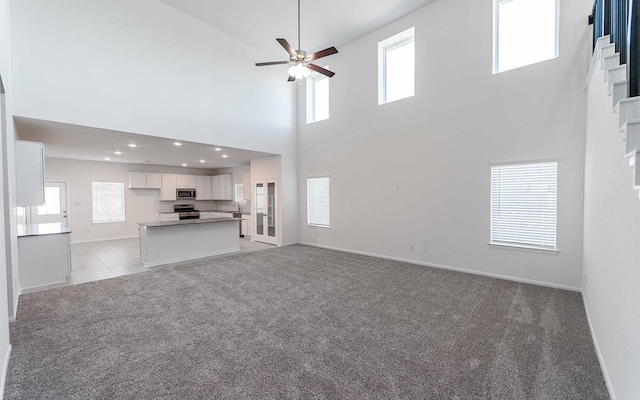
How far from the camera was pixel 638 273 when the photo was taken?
1479mm

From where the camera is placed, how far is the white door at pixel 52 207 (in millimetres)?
7527

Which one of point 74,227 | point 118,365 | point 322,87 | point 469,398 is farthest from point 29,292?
point 322,87

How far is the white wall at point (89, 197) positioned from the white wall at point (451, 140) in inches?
265

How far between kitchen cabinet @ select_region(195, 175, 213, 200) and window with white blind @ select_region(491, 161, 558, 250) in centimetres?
956

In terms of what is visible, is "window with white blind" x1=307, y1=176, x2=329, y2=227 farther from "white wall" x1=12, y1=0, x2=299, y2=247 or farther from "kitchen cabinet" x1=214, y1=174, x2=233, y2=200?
"kitchen cabinet" x1=214, y1=174, x2=233, y2=200

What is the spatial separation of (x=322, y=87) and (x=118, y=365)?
7.16 m

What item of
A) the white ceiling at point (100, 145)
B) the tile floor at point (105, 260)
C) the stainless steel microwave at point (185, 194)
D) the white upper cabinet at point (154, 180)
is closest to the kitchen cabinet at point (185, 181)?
the stainless steel microwave at point (185, 194)

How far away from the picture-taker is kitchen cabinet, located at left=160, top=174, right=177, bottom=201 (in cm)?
950

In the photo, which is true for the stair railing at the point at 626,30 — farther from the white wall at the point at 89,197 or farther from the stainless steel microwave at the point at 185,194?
the white wall at the point at 89,197

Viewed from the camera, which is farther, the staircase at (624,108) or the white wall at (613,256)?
the white wall at (613,256)

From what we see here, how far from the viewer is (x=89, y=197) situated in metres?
8.42

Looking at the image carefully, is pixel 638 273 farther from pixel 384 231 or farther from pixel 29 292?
pixel 29 292

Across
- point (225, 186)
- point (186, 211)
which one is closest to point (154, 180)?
point (186, 211)

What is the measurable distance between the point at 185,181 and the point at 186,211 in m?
1.12
